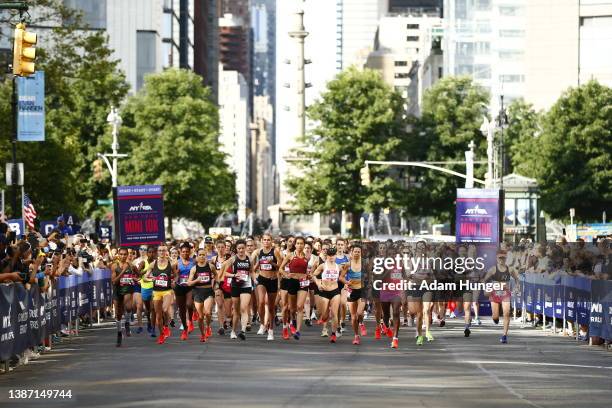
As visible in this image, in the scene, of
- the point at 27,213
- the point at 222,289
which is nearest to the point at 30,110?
the point at 27,213

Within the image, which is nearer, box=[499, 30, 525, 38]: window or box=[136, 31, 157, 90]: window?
box=[136, 31, 157, 90]: window

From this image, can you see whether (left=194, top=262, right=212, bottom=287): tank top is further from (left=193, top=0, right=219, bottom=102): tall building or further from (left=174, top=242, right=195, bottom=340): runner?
(left=193, top=0, right=219, bottom=102): tall building

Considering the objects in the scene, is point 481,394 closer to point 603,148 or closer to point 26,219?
point 26,219

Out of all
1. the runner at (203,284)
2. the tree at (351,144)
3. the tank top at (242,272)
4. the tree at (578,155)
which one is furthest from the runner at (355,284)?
the tree at (351,144)

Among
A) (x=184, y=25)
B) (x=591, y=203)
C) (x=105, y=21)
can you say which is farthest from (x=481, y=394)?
(x=184, y=25)

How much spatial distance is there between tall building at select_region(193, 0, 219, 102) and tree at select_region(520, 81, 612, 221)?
2639 inches

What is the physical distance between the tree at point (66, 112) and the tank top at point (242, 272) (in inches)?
509

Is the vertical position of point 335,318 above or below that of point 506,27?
below

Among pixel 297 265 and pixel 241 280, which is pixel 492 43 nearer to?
pixel 297 265

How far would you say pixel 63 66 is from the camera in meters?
39.5

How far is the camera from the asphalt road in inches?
611

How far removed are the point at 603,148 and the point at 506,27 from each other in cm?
4022

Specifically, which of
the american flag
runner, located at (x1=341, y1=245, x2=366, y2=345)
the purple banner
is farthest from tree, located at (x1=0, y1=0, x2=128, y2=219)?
runner, located at (x1=341, y1=245, x2=366, y2=345)

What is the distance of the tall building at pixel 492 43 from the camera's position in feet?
397
